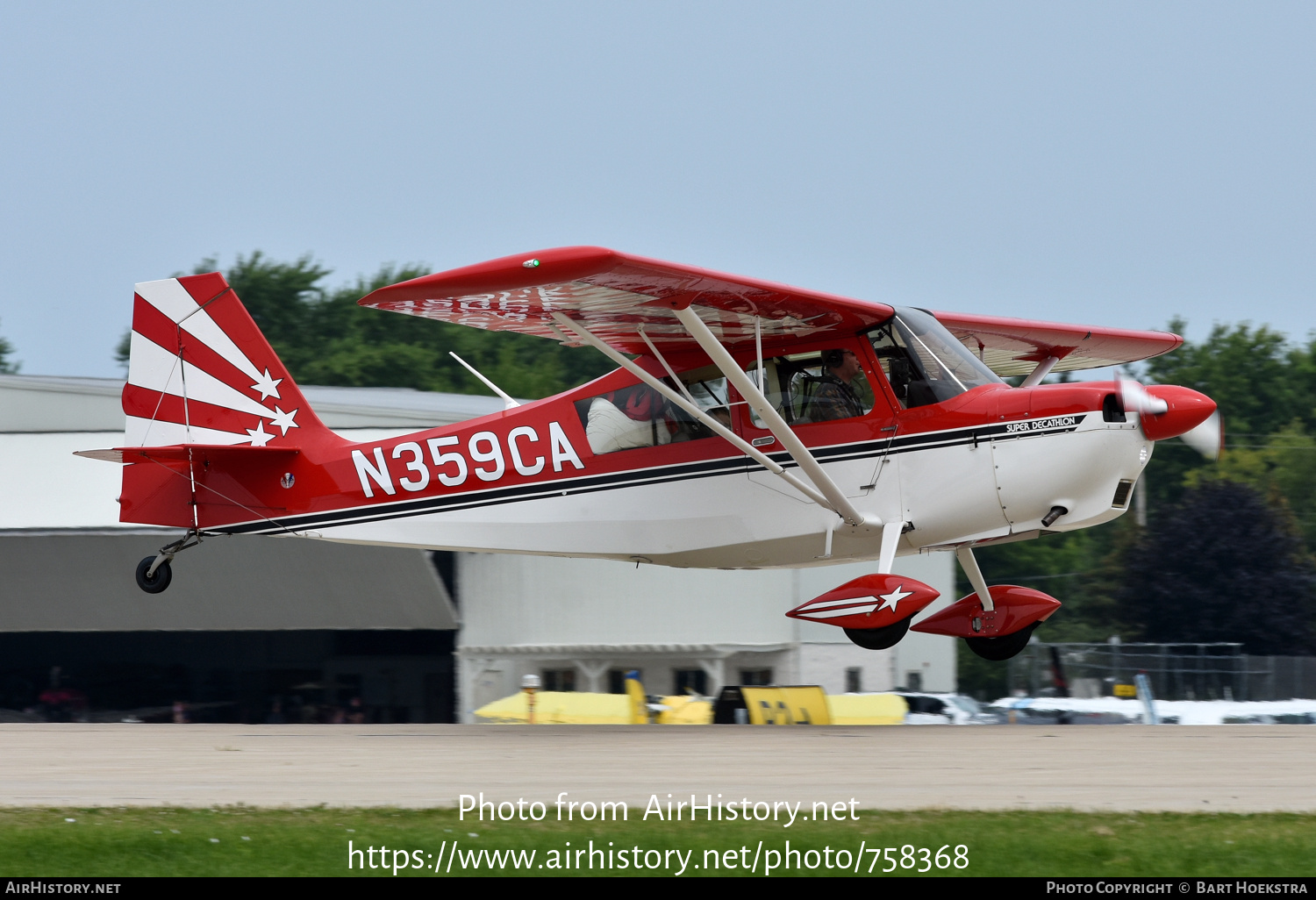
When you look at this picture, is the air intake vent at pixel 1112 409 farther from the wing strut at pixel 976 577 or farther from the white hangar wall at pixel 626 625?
the white hangar wall at pixel 626 625

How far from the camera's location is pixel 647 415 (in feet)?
40.5

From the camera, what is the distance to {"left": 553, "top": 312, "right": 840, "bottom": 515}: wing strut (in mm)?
11016

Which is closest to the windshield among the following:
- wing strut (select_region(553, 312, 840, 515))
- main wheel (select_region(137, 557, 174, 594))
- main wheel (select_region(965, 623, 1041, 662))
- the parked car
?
wing strut (select_region(553, 312, 840, 515))

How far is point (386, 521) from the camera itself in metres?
13.1

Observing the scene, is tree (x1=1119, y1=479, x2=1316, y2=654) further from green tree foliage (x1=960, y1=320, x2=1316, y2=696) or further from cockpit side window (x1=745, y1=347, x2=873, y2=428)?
cockpit side window (x1=745, y1=347, x2=873, y2=428)

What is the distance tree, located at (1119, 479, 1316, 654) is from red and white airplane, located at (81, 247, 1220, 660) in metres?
33.4

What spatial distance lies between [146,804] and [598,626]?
19.8 meters

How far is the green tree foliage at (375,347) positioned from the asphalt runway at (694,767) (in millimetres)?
51868

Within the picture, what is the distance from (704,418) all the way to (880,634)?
2.20 meters

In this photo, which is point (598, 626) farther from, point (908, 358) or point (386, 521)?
point (908, 358)

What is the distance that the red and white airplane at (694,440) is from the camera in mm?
10867

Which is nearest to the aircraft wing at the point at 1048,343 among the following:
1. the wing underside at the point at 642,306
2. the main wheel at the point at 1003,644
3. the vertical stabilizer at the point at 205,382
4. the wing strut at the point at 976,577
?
the wing underside at the point at 642,306

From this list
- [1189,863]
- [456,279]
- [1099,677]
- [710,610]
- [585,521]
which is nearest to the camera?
[1189,863]

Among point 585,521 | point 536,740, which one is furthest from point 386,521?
point 536,740
